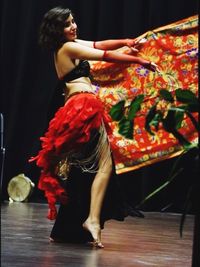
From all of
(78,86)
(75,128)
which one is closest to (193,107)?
(75,128)

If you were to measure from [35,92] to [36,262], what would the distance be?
3839mm

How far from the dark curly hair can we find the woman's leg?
55 cm

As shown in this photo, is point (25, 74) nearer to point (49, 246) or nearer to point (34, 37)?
point (34, 37)

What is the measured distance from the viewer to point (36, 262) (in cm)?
238

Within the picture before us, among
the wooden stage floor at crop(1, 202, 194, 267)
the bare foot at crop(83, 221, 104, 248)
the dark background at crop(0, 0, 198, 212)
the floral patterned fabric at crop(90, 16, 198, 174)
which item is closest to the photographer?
the wooden stage floor at crop(1, 202, 194, 267)

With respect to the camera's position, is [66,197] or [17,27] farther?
[17,27]

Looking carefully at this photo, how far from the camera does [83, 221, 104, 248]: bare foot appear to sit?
2982 millimetres

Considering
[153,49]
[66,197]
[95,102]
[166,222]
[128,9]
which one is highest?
[128,9]

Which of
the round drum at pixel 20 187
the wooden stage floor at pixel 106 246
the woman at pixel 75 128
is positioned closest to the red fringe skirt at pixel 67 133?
the woman at pixel 75 128

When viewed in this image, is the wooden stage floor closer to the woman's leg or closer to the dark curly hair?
the woman's leg

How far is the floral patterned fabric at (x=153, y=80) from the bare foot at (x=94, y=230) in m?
1.79

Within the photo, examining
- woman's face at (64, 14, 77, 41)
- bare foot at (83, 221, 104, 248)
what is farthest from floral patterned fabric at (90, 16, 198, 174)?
bare foot at (83, 221, 104, 248)

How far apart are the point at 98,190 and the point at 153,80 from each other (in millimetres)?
1942

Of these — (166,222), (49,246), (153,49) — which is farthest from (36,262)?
(153,49)
